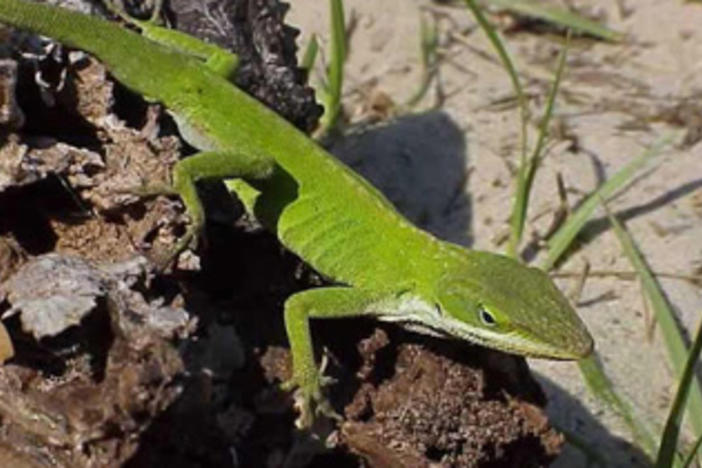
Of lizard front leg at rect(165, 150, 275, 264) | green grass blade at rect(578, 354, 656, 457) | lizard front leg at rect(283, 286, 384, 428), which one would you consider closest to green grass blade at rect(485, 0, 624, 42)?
green grass blade at rect(578, 354, 656, 457)

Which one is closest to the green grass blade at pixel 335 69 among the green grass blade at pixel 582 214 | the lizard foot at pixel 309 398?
the green grass blade at pixel 582 214

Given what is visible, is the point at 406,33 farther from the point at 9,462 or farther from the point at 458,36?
the point at 9,462

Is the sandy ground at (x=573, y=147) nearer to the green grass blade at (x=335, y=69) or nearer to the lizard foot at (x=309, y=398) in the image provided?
the green grass blade at (x=335, y=69)

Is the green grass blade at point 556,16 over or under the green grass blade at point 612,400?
over

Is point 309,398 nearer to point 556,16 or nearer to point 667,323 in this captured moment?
point 667,323

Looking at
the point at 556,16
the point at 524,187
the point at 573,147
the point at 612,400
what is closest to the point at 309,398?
the point at 612,400

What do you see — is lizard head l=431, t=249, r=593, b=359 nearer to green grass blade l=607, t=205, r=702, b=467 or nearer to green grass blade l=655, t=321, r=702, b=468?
green grass blade l=655, t=321, r=702, b=468
